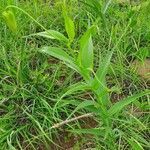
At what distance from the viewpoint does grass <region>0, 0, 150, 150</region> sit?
1402mm

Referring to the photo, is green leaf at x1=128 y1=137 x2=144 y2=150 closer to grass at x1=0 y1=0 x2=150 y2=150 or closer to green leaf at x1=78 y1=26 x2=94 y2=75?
grass at x1=0 y1=0 x2=150 y2=150

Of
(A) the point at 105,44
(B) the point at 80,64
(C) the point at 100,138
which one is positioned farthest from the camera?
(A) the point at 105,44

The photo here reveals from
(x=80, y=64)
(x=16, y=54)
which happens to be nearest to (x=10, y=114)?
(x=16, y=54)

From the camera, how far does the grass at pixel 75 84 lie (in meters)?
1.40

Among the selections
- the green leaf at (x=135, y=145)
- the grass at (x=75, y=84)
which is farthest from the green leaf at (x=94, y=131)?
the green leaf at (x=135, y=145)

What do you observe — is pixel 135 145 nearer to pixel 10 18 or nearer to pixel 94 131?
pixel 94 131

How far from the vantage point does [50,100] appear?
1.67 metres

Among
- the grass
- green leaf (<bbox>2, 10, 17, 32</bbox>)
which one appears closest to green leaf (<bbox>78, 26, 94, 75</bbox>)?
the grass

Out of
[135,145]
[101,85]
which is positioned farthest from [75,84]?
[135,145]

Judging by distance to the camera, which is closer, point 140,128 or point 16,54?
point 140,128

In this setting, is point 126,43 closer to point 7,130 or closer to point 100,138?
point 100,138

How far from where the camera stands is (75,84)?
4.84 ft

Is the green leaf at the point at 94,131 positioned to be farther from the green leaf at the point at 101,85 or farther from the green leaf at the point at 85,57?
the green leaf at the point at 85,57

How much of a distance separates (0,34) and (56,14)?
0.99 feet
